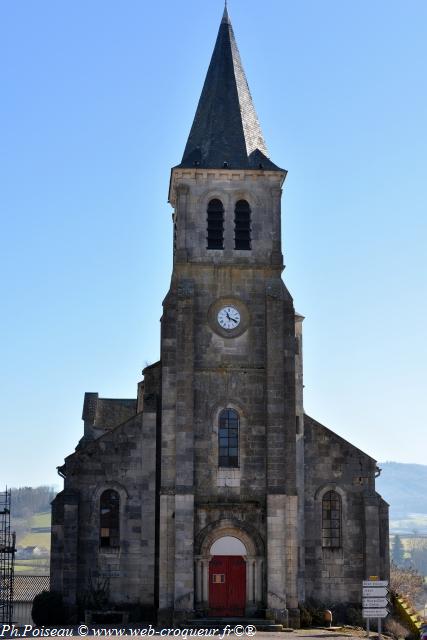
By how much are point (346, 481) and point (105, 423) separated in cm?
1821

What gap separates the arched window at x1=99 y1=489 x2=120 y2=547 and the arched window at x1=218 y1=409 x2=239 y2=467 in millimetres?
4835

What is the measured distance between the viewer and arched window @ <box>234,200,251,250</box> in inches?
1763

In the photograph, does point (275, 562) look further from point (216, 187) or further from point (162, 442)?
point (216, 187)

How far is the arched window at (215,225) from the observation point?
44.7 m

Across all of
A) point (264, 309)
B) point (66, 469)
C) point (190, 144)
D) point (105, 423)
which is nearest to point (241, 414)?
point (264, 309)

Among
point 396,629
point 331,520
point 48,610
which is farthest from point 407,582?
point 48,610

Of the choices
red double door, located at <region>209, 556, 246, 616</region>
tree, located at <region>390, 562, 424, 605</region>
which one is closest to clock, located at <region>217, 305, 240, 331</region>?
red double door, located at <region>209, 556, 246, 616</region>

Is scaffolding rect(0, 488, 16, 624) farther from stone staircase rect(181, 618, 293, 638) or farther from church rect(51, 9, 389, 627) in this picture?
stone staircase rect(181, 618, 293, 638)

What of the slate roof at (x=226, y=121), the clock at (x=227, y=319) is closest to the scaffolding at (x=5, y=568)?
the clock at (x=227, y=319)

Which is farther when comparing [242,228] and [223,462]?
[242,228]

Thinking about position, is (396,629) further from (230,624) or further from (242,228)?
(242,228)

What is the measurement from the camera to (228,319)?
43906 millimetres

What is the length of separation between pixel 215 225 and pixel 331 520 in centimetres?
1333

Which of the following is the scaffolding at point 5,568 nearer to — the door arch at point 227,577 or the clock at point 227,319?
the door arch at point 227,577
